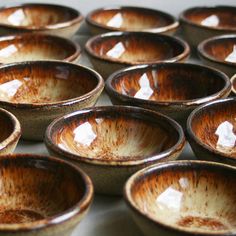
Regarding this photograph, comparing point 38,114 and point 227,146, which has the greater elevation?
point 38,114

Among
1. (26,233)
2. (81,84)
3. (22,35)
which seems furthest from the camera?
(22,35)

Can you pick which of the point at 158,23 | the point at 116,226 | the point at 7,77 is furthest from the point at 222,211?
the point at 158,23

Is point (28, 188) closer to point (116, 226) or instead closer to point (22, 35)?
point (116, 226)

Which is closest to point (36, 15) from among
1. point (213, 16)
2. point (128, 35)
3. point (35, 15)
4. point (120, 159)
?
point (35, 15)

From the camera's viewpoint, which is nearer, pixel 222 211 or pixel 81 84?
pixel 222 211

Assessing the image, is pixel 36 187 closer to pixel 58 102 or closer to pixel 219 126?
pixel 58 102

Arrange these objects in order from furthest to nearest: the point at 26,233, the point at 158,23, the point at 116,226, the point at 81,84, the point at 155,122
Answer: the point at 158,23, the point at 81,84, the point at 155,122, the point at 116,226, the point at 26,233

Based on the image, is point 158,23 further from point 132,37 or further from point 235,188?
point 235,188
